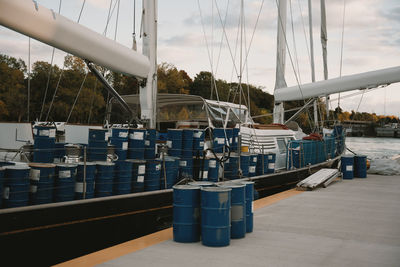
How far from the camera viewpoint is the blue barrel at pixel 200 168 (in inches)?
404

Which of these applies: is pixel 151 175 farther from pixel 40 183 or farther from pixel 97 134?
pixel 40 183

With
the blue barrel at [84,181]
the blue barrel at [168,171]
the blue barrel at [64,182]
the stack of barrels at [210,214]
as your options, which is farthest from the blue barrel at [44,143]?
the stack of barrels at [210,214]

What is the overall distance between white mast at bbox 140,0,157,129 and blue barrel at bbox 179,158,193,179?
1.25m

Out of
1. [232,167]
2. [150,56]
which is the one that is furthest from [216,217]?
[150,56]

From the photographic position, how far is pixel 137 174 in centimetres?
885

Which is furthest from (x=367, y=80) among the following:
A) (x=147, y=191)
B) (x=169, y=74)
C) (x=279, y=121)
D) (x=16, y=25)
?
(x=169, y=74)

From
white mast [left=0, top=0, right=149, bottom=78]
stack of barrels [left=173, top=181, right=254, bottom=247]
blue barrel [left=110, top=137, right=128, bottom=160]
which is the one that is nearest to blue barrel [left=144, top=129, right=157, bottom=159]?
blue barrel [left=110, top=137, right=128, bottom=160]

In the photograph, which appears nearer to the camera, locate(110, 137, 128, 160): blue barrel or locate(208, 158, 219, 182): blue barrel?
locate(110, 137, 128, 160): blue barrel

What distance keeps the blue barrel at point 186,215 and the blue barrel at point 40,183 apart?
2.17 m

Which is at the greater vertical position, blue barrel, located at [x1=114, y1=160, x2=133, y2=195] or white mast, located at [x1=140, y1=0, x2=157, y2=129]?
white mast, located at [x1=140, y1=0, x2=157, y2=129]

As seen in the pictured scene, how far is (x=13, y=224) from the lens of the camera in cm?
649

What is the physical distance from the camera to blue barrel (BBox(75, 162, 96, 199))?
7848 mm

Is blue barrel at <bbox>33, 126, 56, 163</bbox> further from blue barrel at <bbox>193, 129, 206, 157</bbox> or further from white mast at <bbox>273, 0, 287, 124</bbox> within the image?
white mast at <bbox>273, 0, 287, 124</bbox>

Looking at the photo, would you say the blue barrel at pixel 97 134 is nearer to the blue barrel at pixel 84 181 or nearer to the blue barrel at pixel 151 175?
the blue barrel at pixel 84 181
